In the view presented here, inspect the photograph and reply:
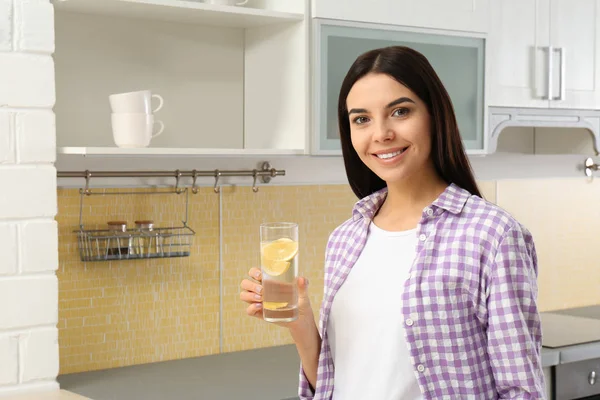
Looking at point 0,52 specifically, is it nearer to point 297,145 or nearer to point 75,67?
point 75,67

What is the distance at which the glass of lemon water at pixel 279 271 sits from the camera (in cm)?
159

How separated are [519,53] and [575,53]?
0.30 meters

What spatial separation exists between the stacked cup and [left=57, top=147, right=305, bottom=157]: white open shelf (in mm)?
44

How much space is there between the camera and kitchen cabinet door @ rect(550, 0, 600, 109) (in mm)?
3271

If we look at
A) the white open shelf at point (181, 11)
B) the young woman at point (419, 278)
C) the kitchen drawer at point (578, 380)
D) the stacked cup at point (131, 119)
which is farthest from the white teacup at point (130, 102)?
the kitchen drawer at point (578, 380)

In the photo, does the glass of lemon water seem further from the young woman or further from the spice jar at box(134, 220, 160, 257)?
the spice jar at box(134, 220, 160, 257)

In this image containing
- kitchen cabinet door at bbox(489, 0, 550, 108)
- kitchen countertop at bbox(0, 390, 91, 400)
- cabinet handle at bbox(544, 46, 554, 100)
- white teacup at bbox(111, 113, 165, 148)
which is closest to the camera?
kitchen countertop at bbox(0, 390, 91, 400)

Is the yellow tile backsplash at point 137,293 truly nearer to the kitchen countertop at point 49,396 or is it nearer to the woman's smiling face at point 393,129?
the kitchen countertop at point 49,396

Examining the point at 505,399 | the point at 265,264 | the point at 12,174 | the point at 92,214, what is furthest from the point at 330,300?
the point at 92,214

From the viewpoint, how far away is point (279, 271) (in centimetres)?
159

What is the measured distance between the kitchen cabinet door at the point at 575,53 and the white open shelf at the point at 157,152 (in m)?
1.12

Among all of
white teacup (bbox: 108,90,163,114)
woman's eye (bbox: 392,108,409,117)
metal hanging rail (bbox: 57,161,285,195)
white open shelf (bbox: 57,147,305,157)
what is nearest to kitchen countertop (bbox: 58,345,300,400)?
metal hanging rail (bbox: 57,161,285,195)

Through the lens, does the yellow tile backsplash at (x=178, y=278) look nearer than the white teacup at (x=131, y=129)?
No

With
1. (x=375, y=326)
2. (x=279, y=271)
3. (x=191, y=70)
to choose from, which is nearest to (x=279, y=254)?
(x=279, y=271)
